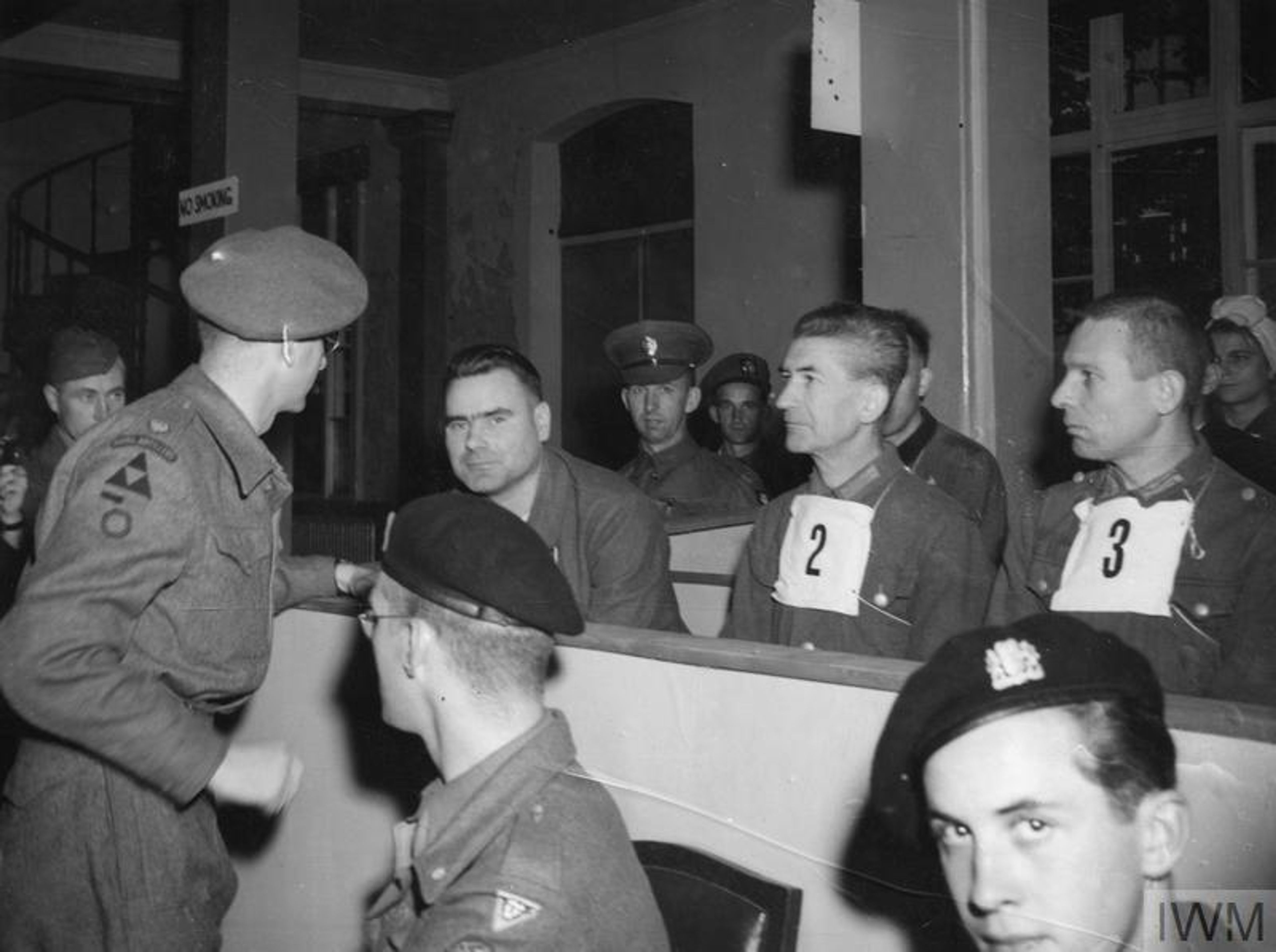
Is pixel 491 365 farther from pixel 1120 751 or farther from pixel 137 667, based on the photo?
pixel 1120 751

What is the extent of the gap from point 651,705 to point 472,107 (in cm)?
988

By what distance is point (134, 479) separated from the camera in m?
2.25

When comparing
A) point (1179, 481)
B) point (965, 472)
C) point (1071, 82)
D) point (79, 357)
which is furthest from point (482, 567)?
point (1071, 82)

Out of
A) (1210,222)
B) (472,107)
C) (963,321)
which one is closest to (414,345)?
(472,107)

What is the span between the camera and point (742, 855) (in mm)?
2344

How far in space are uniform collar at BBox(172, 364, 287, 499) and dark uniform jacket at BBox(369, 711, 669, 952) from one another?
0.87 m

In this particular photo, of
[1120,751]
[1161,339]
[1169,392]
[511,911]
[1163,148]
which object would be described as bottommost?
[511,911]

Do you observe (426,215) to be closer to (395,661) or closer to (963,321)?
(963,321)

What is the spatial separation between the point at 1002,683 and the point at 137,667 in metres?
1.57

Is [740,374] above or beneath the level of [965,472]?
above

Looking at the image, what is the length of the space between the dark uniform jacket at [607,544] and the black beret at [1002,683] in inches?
76.3

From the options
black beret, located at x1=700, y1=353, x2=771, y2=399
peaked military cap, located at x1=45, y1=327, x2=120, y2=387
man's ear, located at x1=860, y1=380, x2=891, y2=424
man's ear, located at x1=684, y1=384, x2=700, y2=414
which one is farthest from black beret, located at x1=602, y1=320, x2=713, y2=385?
man's ear, located at x1=860, y1=380, x2=891, y2=424

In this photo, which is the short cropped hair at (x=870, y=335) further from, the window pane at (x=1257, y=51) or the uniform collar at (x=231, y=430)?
the window pane at (x=1257, y=51)

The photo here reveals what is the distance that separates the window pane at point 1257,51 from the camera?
283 inches
